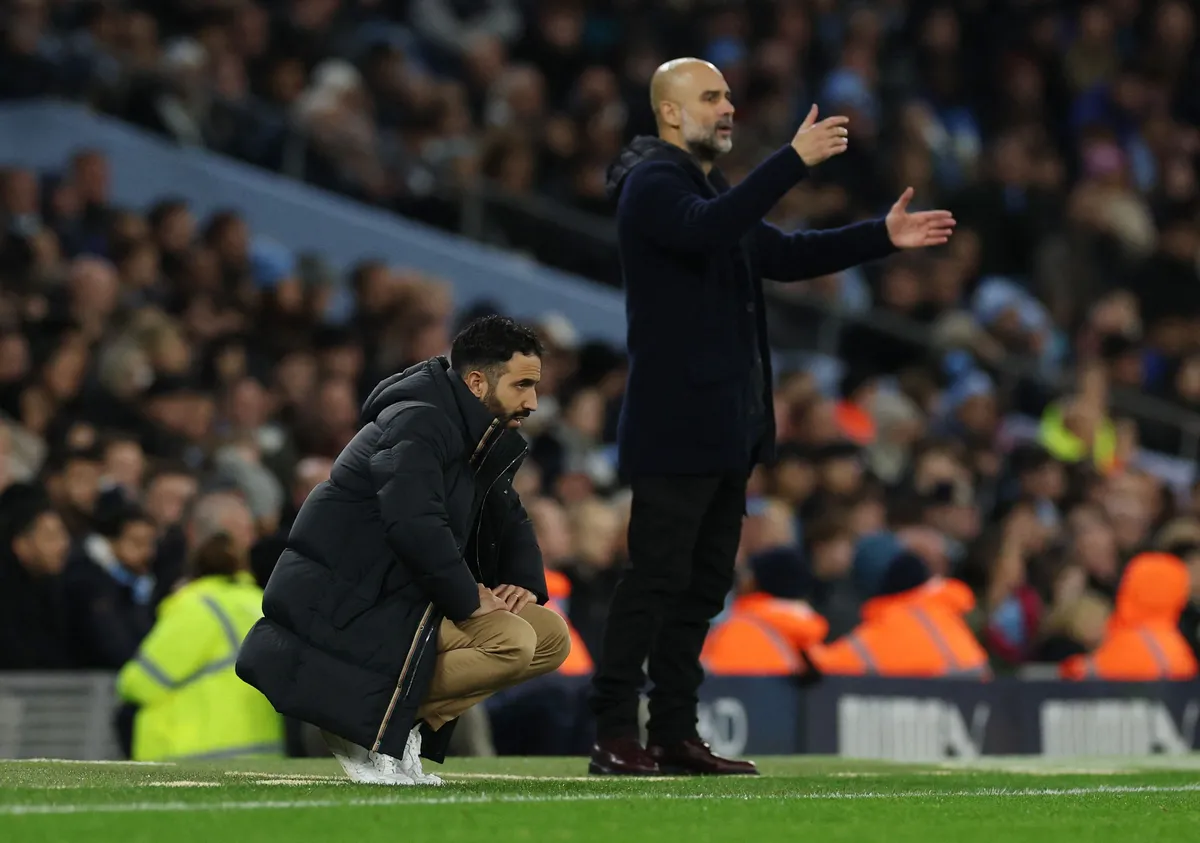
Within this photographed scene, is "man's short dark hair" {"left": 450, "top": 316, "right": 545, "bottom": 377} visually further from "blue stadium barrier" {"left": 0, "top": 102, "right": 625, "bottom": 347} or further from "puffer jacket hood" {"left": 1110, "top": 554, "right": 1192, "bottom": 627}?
"blue stadium barrier" {"left": 0, "top": 102, "right": 625, "bottom": 347}

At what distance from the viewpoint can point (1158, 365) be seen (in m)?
20.2

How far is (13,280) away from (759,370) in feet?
22.9

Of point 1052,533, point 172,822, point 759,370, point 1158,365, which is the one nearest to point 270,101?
point 1052,533

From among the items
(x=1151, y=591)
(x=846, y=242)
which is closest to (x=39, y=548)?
(x=846, y=242)

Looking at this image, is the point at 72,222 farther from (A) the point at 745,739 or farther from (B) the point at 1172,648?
(B) the point at 1172,648

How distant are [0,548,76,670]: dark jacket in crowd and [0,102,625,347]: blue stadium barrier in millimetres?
5897

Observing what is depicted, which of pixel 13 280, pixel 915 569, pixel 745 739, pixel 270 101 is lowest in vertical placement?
pixel 745 739

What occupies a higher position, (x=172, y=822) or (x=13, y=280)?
(x=13, y=280)

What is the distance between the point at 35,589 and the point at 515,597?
13.7 feet

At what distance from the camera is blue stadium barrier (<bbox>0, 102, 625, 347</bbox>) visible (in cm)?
1662

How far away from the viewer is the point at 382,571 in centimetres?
716

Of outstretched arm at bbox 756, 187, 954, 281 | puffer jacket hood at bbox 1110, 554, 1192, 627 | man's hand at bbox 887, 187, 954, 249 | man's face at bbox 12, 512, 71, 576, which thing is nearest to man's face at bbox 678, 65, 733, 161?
outstretched arm at bbox 756, 187, 954, 281

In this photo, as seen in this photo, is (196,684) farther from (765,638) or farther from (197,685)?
(765,638)

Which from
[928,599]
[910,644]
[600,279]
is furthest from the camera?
[600,279]
